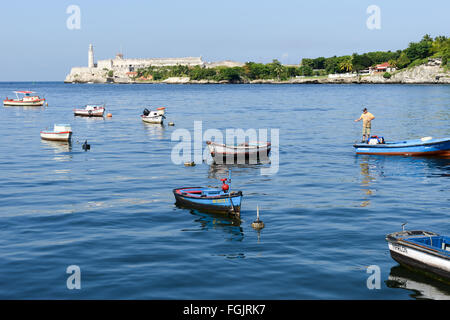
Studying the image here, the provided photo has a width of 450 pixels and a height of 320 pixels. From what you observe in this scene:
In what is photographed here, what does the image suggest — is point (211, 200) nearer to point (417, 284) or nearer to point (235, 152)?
point (417, 284)

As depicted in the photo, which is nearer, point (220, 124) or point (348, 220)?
point (348, 220)

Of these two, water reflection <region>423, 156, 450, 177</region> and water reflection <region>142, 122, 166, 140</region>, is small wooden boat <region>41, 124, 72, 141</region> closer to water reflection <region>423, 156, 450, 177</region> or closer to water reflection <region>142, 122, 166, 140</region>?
water reflection <region>142, 122, 166, 140</region>

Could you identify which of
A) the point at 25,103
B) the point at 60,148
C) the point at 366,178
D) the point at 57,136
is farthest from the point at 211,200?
the point at 25,103

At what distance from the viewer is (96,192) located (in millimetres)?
33281

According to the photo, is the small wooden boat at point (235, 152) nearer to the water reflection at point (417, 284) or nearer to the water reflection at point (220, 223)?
the water reflection at point (220, 223)

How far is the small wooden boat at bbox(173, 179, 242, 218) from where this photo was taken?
86.3 ft

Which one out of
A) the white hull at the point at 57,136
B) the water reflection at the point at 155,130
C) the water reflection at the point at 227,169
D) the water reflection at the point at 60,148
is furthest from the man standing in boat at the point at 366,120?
the white hull at the point at 57,136

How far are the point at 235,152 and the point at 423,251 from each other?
85.9ft

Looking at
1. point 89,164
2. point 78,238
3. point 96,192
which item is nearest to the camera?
point 78,238

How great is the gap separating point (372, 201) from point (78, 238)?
654 inches

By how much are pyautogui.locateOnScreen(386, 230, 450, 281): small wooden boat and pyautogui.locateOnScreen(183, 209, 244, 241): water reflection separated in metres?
7.00

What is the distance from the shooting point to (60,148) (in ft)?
178
